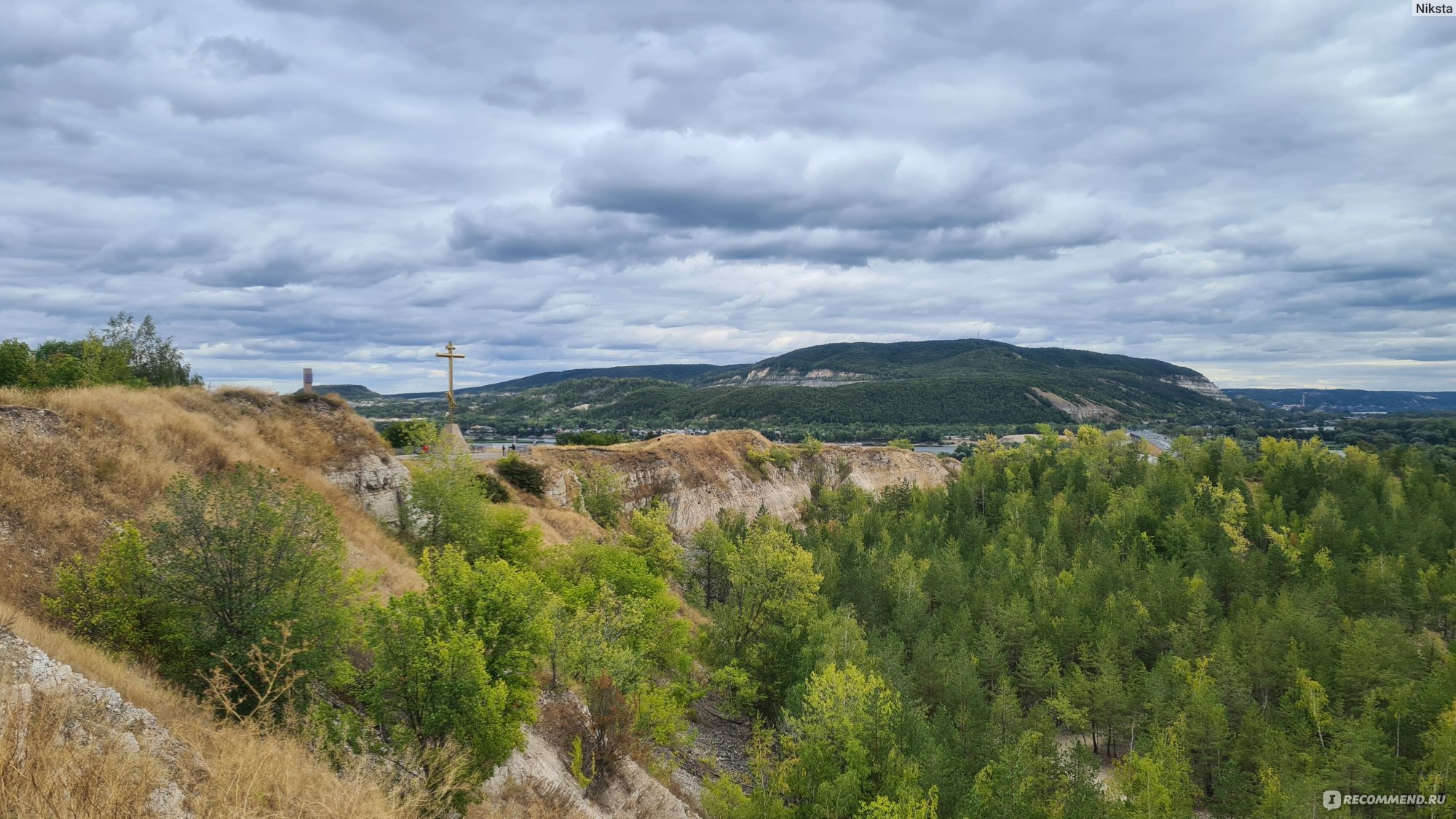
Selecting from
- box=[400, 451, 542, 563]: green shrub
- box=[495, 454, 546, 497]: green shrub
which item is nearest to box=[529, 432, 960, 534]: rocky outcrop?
box=[495, 454, 546, 497]: green shrub

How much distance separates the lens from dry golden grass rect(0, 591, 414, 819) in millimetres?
8734

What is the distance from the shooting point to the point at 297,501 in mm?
16703

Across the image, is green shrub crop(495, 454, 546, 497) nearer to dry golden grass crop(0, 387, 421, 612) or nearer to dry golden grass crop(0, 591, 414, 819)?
dry golden grass crop(0, 387, 421, 612)

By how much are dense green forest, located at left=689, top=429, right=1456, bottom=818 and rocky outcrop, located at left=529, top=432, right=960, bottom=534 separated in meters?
7.76

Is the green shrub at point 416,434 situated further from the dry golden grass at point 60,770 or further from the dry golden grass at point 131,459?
the dry golden grass at point 60,770

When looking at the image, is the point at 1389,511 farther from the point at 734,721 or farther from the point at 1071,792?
the point at 734,721

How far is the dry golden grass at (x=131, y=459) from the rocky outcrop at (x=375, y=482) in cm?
65

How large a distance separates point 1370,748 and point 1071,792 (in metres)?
14.0

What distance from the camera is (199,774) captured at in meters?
11.1

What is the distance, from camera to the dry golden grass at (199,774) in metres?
8.73

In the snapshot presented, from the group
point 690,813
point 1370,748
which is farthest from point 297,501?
point 1370,748

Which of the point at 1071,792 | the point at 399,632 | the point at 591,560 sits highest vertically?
the point at 399,632

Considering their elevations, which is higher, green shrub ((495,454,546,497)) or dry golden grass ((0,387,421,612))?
dry golden grass ((0,387,421,612))

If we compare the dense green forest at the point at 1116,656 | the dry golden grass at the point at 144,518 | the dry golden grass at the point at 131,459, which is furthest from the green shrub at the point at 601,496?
the dry golden grass at the point at 131,459
